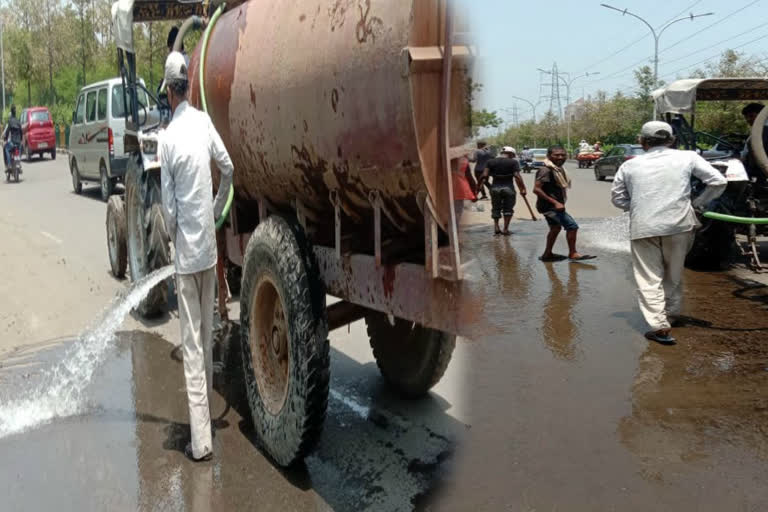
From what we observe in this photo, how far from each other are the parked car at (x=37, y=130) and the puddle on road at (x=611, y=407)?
25.8m

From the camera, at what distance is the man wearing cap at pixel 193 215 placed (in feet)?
13.5

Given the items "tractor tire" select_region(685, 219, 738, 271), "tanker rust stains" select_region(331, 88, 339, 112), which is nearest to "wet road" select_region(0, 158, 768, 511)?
"tanker rust stains" select_region(331, 88, 339, 112)

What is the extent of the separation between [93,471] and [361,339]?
2.79 m

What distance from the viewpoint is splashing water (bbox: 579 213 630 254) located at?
1162 centimetres

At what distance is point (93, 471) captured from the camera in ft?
13.7

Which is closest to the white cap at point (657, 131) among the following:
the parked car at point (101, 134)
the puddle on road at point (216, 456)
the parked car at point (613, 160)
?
the puddle on road at point (216, 456)

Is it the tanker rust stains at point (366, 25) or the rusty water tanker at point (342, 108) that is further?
the tanker rust stains at point (366, 25)

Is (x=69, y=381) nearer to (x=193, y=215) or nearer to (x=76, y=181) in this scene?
(x=193, y=215)

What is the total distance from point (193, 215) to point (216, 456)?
53.8 inches

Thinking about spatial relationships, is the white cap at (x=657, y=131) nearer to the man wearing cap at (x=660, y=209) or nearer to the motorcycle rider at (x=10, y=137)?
the man wearing cap at (x=660, y=209)

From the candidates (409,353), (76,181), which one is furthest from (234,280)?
(76,181)

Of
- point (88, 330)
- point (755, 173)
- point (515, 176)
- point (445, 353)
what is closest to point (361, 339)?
point (445, 353)

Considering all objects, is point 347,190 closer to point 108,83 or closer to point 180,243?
point 180,243

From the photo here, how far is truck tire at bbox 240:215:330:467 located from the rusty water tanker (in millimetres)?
296
